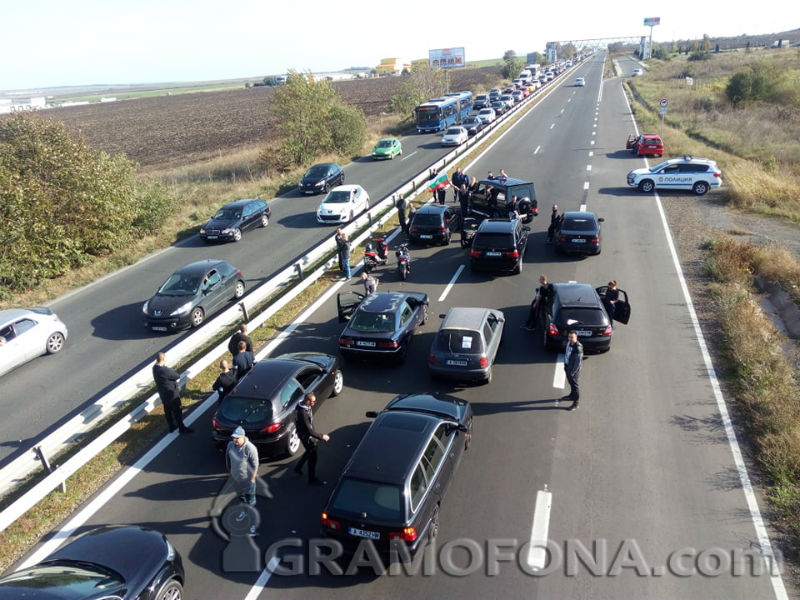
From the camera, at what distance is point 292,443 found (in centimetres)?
952

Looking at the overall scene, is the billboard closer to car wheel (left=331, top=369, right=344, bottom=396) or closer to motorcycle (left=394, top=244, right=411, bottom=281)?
→ motorcycle (left=394, top=244, right=411, bottom=281)

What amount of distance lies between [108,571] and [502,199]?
18.4 meters

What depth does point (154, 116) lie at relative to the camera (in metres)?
102

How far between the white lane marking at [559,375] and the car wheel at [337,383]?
15.0ft

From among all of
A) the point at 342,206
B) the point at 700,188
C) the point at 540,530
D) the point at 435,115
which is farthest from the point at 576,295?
the point at 435,115

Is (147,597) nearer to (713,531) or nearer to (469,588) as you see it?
(469,588)

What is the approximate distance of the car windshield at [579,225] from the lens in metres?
18.1

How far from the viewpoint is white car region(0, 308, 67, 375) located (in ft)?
44.5

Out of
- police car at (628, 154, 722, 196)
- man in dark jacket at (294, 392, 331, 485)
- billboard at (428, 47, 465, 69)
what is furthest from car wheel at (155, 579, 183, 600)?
billboard at (428, 47, 465, 69)

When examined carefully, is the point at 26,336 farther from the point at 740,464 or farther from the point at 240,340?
the point at 740,464

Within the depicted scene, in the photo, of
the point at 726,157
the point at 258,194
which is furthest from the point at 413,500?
the point at 726,157

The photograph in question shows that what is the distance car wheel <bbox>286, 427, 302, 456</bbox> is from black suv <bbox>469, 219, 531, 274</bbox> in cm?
919

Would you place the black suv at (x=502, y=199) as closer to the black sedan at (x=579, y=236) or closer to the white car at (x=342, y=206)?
the black sedan at (x=579, y=236)

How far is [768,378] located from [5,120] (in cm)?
2773
